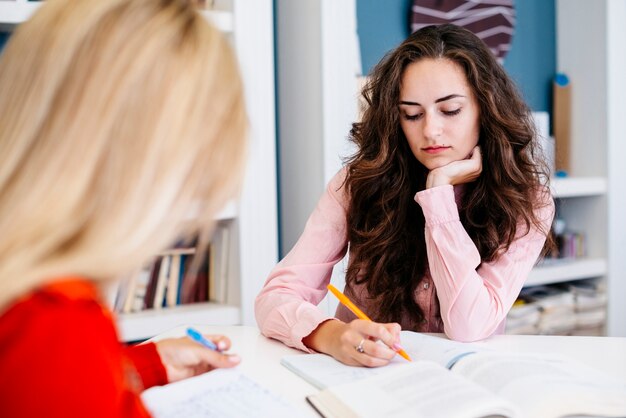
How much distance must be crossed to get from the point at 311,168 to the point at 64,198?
1868mm

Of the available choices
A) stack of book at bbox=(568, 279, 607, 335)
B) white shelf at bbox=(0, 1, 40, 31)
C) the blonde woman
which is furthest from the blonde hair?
stack of book at bbox=(568, 279, 607, 335)

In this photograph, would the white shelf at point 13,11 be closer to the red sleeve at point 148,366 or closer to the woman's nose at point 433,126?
the woman's nose at point 433,126

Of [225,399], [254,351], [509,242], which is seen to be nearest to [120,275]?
[225,399]

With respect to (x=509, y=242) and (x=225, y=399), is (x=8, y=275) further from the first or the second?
(x=509, y=242)

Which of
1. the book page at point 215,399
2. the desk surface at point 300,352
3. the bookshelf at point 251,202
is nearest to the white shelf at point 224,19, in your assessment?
the bookshelf at point 251,202

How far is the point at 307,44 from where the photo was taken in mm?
2416

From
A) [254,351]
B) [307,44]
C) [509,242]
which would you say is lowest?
[254,351]

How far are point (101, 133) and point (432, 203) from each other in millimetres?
947

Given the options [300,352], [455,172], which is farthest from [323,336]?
[455,172]

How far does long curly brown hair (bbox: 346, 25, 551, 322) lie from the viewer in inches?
58.2

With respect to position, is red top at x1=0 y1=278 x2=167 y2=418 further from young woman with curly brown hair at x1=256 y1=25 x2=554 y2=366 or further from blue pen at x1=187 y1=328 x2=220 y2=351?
young woman with curly brown hair at x1=256 y1=25 x2=554 y2=366

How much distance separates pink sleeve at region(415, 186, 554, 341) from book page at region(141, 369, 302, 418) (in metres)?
0.49

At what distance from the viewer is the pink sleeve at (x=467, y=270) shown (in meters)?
1.31

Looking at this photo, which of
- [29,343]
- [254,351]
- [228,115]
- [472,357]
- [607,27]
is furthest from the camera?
[607,27]
